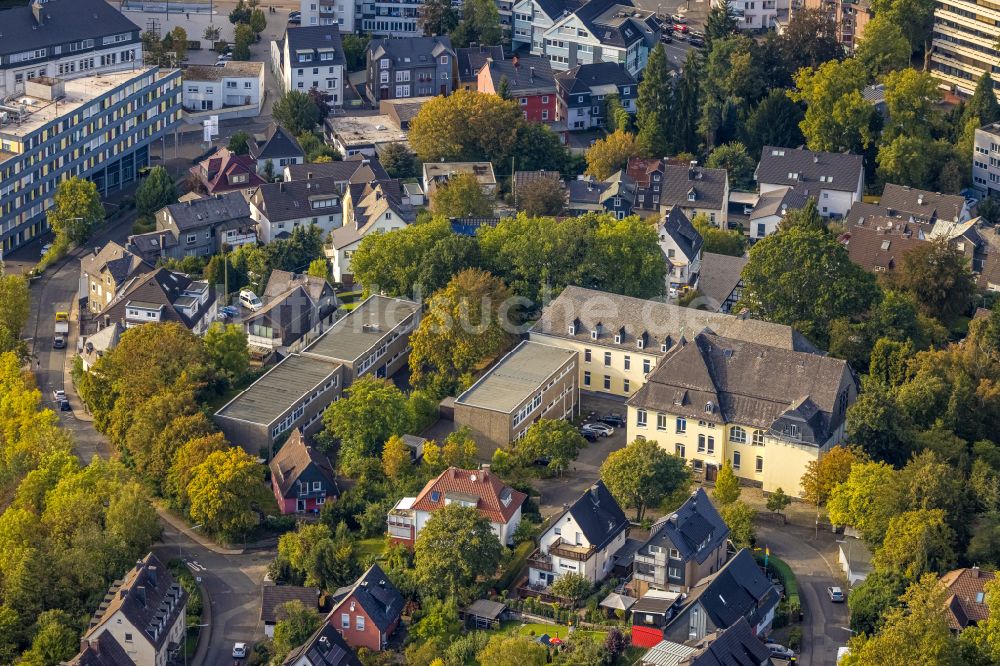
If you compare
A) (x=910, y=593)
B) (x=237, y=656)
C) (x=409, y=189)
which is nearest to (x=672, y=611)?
(x=910, y=593)

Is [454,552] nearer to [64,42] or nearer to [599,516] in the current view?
[599,516]

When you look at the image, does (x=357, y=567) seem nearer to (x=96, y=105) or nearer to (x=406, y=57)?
(x=96, y=105)

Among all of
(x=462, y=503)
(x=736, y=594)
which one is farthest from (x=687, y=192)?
(x=736, y=594)

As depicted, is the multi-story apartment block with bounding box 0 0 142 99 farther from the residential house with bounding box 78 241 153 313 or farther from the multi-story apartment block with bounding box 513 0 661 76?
the multi-story apartment block with bounding box 513 0 661 76

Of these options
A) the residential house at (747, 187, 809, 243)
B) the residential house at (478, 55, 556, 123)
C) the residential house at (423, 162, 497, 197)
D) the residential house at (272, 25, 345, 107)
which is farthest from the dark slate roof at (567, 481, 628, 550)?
the residential house at (272, 25, 345, 107)

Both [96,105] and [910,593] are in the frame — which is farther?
[96,105]

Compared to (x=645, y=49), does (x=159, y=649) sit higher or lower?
lower

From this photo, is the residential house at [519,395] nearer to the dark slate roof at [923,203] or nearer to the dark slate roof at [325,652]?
the dark slate roof at [325,652]
